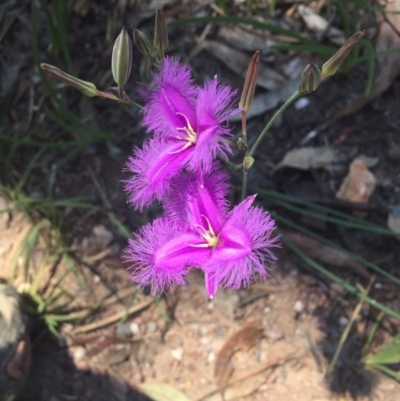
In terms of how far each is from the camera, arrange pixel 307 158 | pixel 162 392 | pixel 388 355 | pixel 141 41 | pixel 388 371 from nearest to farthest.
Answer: pixel 141 41 < pixel 388 355 < pixel 388 371 < pixel 162 392 < pixel 307 158

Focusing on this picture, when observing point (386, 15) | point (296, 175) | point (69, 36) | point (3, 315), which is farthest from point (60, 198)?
point (386, 15)

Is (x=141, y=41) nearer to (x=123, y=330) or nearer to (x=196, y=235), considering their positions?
(x=196, y=235)

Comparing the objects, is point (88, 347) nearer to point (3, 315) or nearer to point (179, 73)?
point (3, 315)

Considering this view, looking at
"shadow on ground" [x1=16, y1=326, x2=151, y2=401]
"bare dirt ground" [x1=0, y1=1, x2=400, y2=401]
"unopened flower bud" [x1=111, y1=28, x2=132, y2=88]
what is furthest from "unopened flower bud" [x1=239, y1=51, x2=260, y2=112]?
"shadow on ground" [x1=16, y1=326, x2=151, y2=401]

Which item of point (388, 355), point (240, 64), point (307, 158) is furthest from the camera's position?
point (240, 64)

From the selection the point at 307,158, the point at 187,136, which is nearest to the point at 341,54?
the point at 187,136

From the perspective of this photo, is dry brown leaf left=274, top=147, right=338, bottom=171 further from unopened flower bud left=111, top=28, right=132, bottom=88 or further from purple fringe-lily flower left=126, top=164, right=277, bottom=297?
unopened flower bud left=111, top=28, right=132, bottom=88

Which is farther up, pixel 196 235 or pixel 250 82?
pixel 250 82
